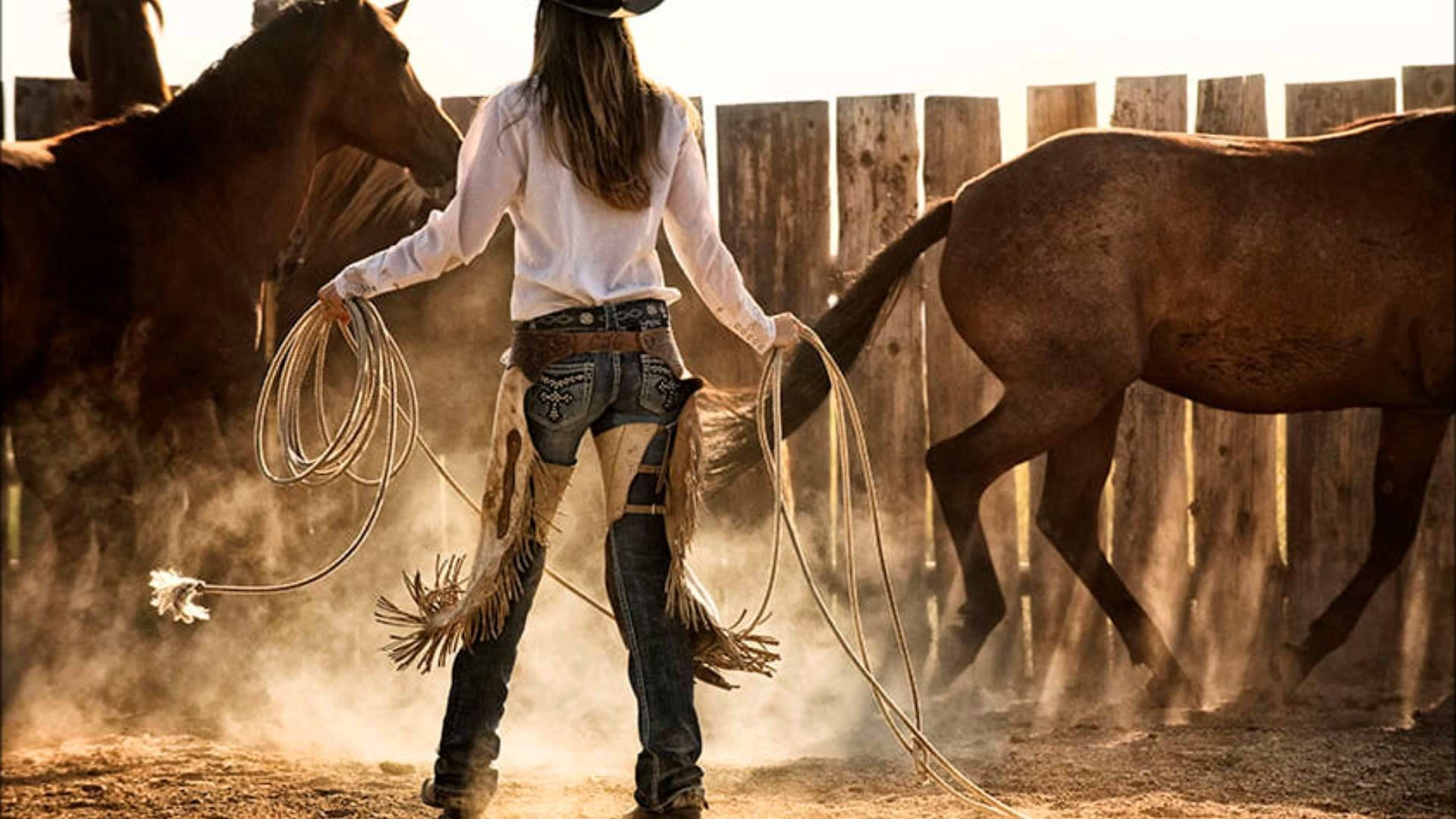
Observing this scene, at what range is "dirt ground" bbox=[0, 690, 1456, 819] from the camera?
15.8 feet

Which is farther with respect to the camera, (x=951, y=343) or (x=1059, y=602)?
(x=1059, y=602)

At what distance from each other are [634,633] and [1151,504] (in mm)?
3867

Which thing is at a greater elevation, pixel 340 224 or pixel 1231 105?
pixel 1231 105

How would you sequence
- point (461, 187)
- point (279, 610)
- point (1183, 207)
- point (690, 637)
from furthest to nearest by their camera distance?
point (279, 610), point (1183, 207), point (690, 637), point (461, 187)

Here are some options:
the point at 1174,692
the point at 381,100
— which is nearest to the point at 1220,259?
the point at 1174,692

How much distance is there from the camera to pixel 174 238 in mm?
5590

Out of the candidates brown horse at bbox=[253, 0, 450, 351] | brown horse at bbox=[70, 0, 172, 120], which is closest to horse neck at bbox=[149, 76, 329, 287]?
brown horse at bbox=[70, 0, 172, 120]

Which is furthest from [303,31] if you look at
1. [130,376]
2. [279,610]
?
[279,610]

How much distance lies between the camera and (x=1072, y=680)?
23.9 feet

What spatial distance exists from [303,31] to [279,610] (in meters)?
2.32

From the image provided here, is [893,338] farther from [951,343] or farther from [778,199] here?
[778,199]

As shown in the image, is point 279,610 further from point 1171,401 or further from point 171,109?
point 1171,401

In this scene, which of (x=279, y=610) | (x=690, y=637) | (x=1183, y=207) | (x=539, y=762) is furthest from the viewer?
(x=279, y=610)

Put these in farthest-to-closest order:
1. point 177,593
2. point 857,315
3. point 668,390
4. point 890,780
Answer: point 857,315 < point 890,780 < point 177,593 < point 668,390
